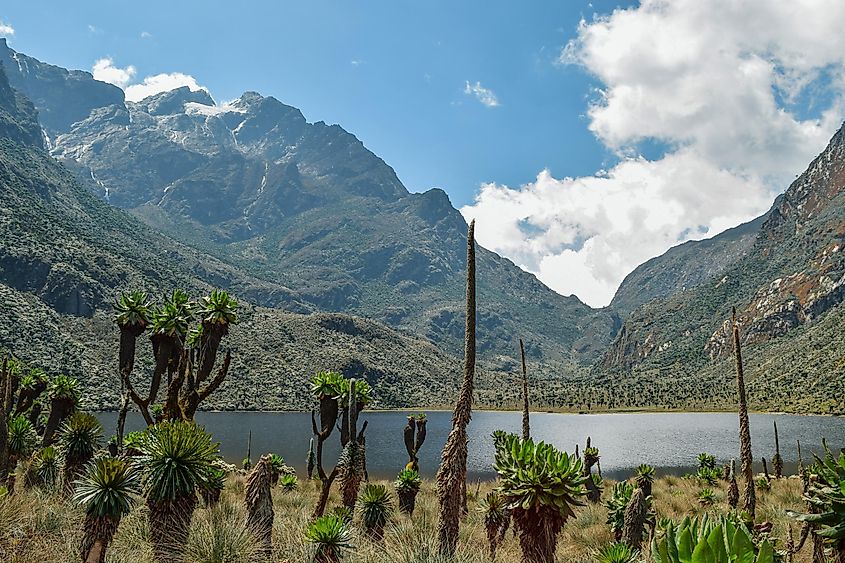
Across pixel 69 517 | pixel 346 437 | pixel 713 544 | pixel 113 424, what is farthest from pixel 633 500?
pixel 113 424

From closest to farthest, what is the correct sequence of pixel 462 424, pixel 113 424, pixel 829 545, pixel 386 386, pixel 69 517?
pixel 829 545 < pixel 462 424 < pixel 69 517 < pixel 113 424 < pixel 386 386

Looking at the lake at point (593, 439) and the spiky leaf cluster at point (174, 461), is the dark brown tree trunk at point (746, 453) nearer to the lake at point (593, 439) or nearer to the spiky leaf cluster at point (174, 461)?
the spiky leaf cluster at point (174, 461)

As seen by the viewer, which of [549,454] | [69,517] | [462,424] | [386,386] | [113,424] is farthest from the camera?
[386,386]

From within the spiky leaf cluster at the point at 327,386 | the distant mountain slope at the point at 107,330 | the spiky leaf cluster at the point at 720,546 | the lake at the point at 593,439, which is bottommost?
the lake at the point at 593,439

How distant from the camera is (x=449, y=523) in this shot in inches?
381

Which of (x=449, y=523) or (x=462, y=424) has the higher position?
(x=462, y=424)

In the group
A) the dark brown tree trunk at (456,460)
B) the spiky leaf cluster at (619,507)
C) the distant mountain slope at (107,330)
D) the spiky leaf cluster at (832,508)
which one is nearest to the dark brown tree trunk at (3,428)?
the dark brown tree trunk at (456,460)

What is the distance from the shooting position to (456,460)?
33.3 ft

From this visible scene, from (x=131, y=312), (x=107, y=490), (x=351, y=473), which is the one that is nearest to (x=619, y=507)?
(x=351, y=473)

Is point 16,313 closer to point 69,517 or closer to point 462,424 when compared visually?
point 69,517

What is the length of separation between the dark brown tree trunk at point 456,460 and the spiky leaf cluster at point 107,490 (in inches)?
223

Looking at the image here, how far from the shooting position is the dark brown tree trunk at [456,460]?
9.69 metres

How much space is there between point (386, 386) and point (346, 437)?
150016 mm

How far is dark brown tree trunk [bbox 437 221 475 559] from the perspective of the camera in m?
9.69
